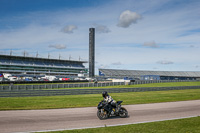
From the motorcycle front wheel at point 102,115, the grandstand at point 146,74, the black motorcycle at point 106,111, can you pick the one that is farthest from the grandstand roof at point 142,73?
the motorcycle front wheel at point 102,115

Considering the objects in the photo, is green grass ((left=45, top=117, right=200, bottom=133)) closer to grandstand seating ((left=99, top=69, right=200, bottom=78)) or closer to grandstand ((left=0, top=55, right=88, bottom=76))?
grandstand seating ((left=99, top=69, right=200, bottom=78))

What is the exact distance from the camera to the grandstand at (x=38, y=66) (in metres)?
107

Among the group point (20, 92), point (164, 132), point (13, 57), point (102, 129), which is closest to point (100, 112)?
point (102, 129)

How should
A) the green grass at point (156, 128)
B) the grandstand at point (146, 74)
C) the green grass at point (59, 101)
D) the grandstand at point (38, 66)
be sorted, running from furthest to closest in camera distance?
the grandstand at point (146, 74) → the grandstand at point (38, 66) → the green grass at point (59, 101) → the green grass at point (156, 128)

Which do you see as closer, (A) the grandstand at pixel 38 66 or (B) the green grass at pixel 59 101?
(B) the green grass at pixel 59 101

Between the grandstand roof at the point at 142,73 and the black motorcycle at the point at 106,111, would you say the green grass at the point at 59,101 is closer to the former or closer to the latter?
the black motorcycle at the point at 106,111

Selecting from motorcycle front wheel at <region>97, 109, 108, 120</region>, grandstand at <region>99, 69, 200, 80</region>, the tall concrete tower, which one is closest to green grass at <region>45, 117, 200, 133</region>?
motorcycle front wheel at <region>97, 109, 108, 120</region>

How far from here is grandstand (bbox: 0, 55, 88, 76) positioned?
107 metres

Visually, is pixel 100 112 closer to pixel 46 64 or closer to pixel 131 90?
pixel 131 90

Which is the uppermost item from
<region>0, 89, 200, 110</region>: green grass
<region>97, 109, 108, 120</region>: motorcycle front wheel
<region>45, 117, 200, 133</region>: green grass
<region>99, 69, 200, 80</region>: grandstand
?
<region>99, 69, 200, 80</region>: grandstand

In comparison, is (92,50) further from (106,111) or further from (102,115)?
(102,115)

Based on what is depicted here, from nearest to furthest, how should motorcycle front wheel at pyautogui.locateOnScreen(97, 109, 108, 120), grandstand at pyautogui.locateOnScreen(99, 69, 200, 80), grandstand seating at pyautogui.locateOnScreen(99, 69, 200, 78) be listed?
motorcycle front wheel at pyautogui.locateOnScreen(97, 109, 108, 120), grandstand at pyautogui.locateOnScreen(99, 69, 200, 80), grandstand seating at pyautogui.locateOnScreen(99, 69, 200, 78)

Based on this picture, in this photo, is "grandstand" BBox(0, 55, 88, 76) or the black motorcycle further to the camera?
"grandstand" BBox(0, 55, 88, 76)

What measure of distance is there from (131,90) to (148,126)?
79.1 feet
